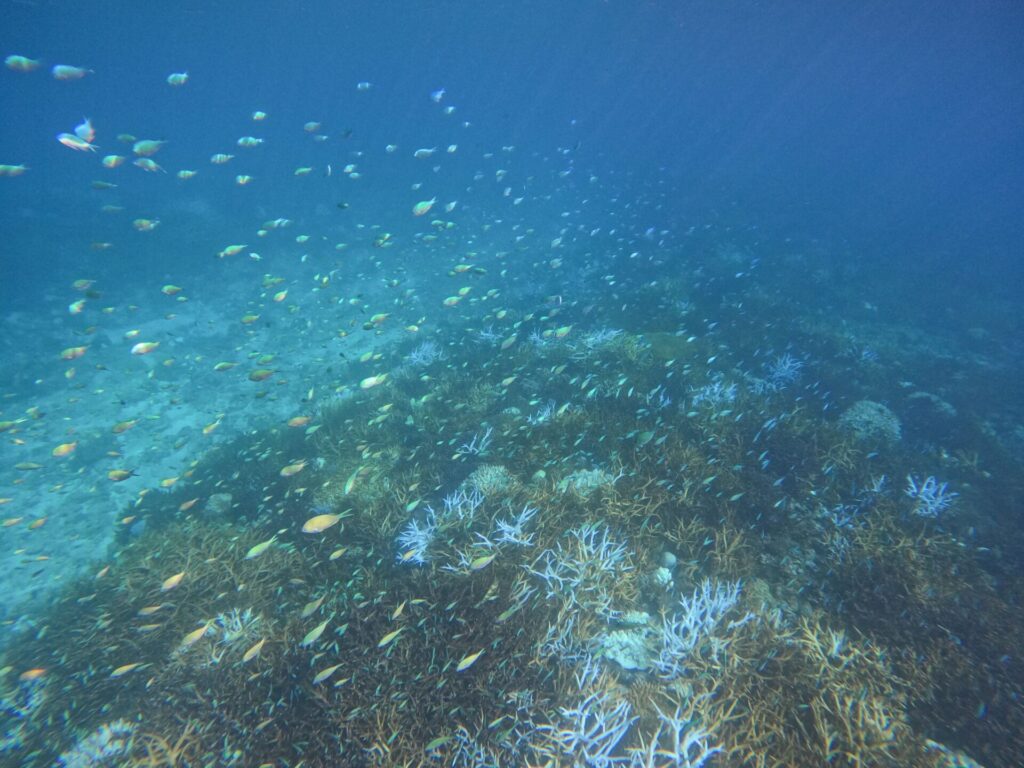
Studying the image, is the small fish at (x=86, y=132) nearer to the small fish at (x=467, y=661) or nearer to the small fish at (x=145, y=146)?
the small fish at (x=145, y=146)

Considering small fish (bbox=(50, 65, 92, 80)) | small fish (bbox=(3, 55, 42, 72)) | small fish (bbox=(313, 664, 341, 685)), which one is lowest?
small fish (bbox=(313, 664, 341, 685))

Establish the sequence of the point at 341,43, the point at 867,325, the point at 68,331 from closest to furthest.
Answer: the point at 867,325 < the point at 68,331 < the point at 341,43

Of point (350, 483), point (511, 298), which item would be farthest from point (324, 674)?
point (511, 298)

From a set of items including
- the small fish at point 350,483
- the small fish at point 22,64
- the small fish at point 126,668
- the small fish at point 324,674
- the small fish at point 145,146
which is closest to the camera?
the small fish at point 324,674

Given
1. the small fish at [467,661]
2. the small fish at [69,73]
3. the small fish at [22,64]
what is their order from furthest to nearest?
the small fish at [69,73] → the small fish at [22,64] → the small fish at [467,661]

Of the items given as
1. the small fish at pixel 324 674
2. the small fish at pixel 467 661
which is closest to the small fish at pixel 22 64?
the small fish at pixel 324 674

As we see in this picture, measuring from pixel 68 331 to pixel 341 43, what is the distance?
67.7 meters

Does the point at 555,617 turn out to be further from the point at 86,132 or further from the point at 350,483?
the point at 86,132

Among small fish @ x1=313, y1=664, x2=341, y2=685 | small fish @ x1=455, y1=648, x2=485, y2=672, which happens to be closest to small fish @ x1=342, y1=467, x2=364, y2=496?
small fish @ x1=313, y1=664, x2=341, y2=685

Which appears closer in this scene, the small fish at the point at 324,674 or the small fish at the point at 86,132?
the small fish at the point at 324,674

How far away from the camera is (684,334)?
1221cm

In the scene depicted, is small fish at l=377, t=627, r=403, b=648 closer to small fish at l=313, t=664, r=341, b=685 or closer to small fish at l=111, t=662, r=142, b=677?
small fish at l=313, t=664, r=341, b=685

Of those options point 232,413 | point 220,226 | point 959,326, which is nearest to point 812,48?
point 959,326

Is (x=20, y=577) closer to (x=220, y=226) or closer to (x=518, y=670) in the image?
(x=518, y=670)
